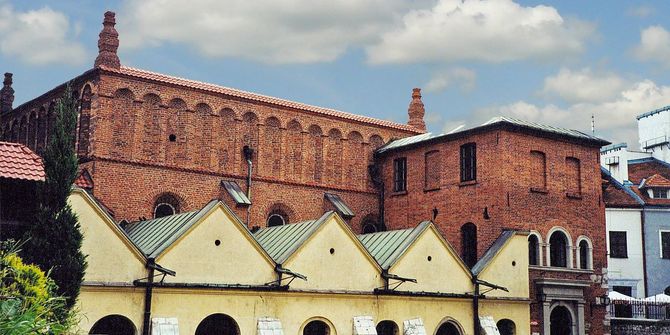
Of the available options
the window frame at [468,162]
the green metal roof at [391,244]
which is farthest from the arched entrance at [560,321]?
the green metal roof at [391,244]

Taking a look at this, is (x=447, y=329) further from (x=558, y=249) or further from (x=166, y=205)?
(x=166, y=205)

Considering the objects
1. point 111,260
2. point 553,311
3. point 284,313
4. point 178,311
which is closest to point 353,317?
point 284,313

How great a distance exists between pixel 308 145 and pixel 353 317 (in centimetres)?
1229

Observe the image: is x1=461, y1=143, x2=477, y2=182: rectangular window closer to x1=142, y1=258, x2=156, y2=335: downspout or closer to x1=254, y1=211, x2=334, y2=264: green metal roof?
x1=254, y1=211, x2=334, y2=264: green metal roof

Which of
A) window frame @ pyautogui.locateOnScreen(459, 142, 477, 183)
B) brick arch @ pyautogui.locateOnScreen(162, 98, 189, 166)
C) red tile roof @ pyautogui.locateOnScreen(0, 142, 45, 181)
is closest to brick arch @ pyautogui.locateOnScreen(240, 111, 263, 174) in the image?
brick arch @ pyautogui.locateOnScreen(162, 98, 189, 166)

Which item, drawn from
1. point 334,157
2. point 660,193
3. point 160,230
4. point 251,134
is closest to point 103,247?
point 160,230

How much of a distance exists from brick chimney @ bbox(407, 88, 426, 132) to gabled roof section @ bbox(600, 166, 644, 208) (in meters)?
11.8

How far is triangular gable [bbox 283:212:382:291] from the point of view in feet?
82.9

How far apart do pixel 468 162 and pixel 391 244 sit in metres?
6.50

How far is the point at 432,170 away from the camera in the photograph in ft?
114

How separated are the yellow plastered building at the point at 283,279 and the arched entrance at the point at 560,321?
211 centimetres

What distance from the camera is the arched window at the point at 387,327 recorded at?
87.7 ft

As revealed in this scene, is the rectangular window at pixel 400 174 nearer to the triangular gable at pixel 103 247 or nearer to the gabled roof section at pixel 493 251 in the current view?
the gabled roof section at pixel 493 251

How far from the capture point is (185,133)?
32750mm
